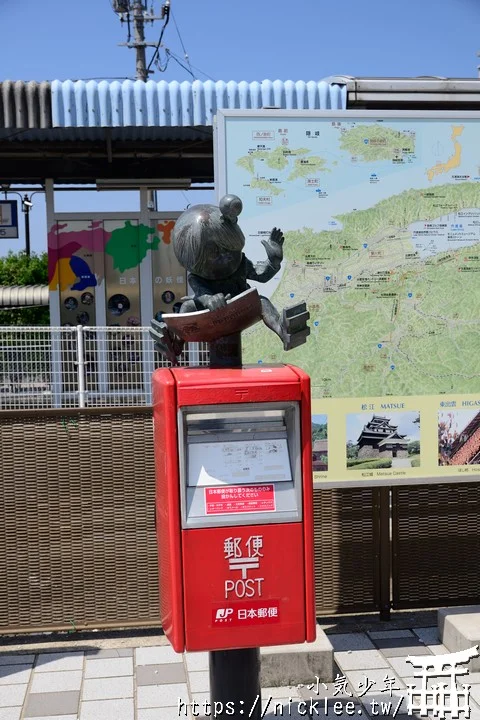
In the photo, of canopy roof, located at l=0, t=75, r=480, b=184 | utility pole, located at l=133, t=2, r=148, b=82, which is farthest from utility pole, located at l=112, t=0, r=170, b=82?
canopy roof, located at l=0, t=75, r=480, b=184

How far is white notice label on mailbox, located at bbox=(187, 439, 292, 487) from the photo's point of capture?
10.8ft

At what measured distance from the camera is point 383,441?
512 centimetres

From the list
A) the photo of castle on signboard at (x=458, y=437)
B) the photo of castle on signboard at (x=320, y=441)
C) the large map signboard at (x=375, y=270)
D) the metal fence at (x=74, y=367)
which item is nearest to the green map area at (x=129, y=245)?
the metal fence at (x=74, y=367)

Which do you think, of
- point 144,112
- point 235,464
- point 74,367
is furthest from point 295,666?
point 144,112

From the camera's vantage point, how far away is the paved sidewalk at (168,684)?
4.30 m

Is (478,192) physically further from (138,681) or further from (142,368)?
(138,681)

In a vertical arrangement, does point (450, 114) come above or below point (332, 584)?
above

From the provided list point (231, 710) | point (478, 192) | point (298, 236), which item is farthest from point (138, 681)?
point (478, 192)

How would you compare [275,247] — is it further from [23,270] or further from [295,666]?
[23,270]

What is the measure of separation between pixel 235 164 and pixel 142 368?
155cm

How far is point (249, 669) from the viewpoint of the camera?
11.6 ft

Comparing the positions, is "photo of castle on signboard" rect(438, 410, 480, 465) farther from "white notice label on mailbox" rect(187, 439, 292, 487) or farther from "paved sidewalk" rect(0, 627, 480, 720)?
"white notice label on mailbox" rect(187, 439, 292, 487)

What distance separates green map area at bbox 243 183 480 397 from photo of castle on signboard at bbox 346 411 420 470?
17cm

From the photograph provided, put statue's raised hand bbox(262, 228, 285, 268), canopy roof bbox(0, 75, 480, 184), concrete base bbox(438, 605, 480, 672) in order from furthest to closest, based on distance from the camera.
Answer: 1. canopy roof bbox(0, 75, 480, 184)
2. concrete base bbox(438, 605, 480, 672)
3. statue's raised hand bbox(262, 228, 285, 268)
